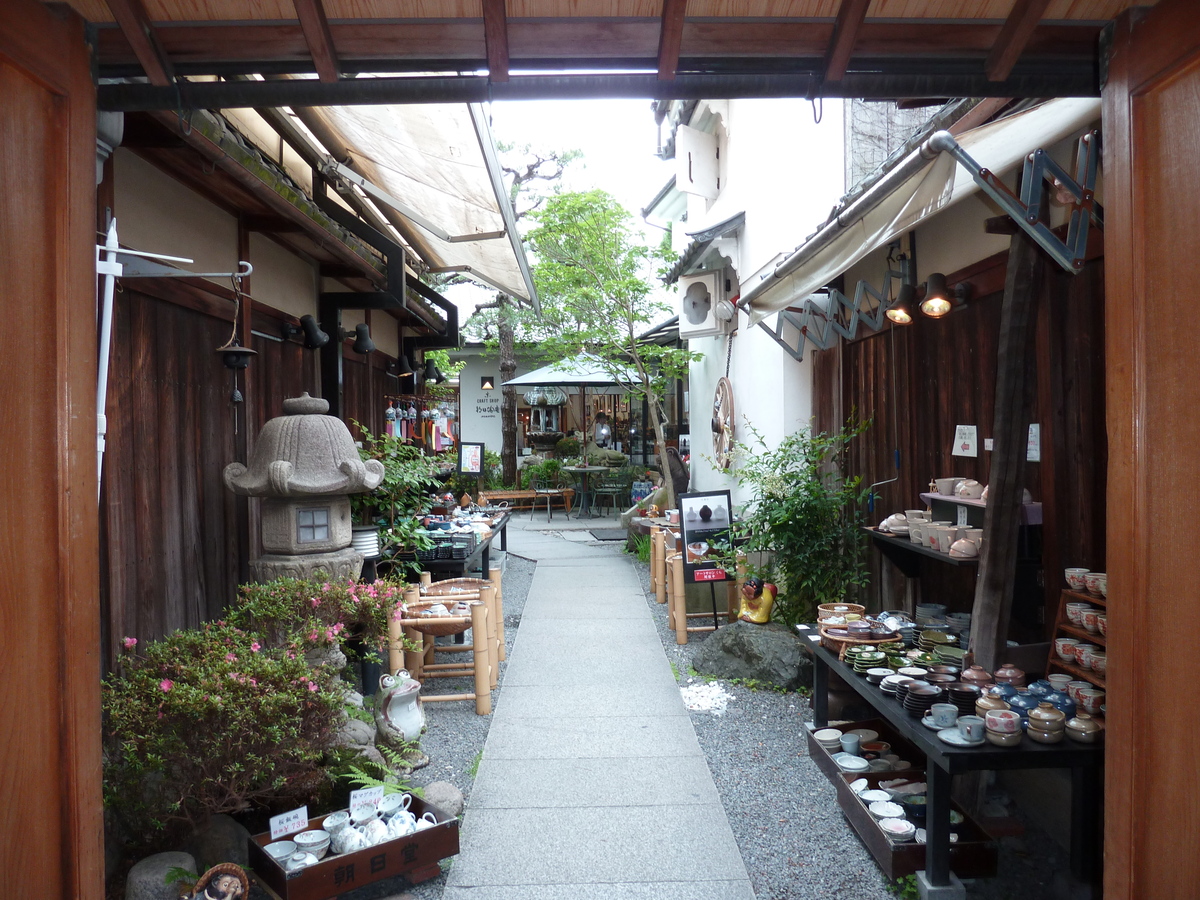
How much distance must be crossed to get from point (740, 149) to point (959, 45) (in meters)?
8.94

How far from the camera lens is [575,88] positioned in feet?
7.41

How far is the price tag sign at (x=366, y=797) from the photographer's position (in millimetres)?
3477

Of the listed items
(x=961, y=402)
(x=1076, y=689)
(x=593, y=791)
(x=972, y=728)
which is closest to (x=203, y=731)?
(x=593, y=791)

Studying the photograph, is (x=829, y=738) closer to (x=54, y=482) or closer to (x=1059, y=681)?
(x=1059, y=681)

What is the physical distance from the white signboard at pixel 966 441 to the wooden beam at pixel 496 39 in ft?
12.5

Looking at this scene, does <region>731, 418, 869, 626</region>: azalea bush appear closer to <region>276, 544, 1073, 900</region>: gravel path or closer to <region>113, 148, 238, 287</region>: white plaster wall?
<region>276, 544, 1073, 900</region>: gravel path

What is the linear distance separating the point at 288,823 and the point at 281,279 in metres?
4.69

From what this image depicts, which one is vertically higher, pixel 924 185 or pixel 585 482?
pixel 924 185

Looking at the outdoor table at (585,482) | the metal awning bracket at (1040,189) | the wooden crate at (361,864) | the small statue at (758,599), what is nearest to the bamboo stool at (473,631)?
the wooden crate at (361,864)

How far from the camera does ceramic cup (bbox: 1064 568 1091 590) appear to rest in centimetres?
352

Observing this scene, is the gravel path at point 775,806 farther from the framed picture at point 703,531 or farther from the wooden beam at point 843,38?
the wooden beam at point 843,38

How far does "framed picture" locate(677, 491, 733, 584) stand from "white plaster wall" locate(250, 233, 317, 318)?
394cm

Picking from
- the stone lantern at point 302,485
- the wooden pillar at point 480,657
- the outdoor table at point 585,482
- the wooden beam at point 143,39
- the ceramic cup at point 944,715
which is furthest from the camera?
the outdoor table at point 585,482

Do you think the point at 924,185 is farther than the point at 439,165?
No
